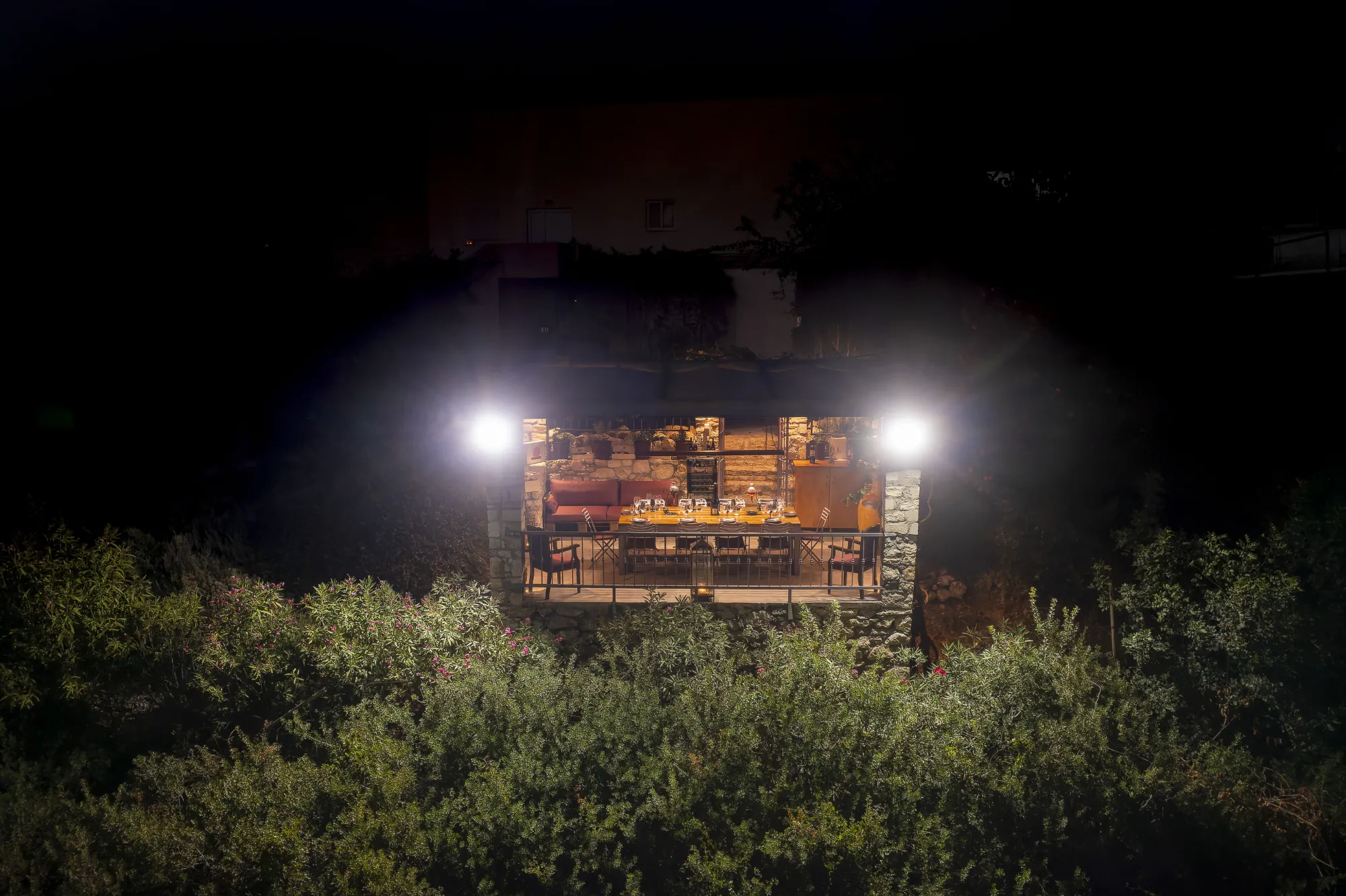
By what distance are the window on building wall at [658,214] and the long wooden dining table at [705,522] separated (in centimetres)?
382

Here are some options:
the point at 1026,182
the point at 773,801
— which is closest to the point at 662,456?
the point at 1026,182

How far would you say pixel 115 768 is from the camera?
18.8 feet

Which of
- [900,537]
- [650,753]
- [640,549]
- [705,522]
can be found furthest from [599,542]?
[650,753]

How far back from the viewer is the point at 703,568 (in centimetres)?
860

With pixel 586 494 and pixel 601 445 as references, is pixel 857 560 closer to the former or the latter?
pixel 586 494

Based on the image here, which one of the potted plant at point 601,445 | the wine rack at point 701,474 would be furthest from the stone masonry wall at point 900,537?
the potted plant at point 601,445

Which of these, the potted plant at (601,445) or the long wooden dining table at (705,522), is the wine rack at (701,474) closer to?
the potted plant at (601,445)

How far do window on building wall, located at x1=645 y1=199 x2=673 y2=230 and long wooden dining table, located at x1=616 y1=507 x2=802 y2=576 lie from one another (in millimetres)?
3818

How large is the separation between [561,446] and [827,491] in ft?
17.6

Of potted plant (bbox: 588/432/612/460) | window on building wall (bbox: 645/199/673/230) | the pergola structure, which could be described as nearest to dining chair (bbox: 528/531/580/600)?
the pergola structure

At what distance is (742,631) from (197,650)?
475 cm

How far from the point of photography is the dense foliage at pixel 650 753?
4.14m

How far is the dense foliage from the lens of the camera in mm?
4137

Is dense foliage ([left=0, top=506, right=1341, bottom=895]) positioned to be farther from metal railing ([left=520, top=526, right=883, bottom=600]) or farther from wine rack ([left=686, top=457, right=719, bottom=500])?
wine rack ([left=686, top=457, right=719, bottom=500])
